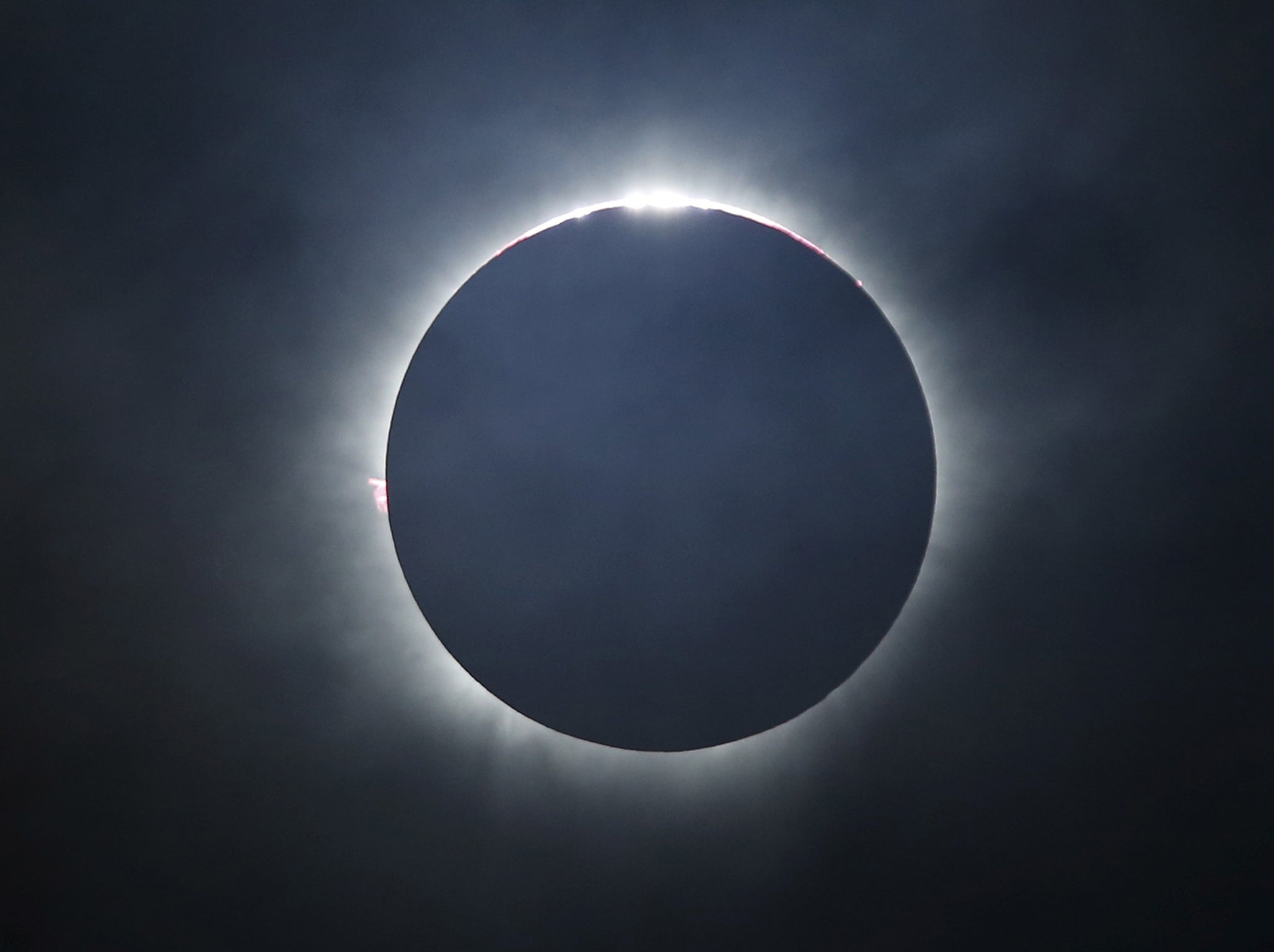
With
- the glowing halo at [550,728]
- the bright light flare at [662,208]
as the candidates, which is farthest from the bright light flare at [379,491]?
the bright light flare at [662,208]

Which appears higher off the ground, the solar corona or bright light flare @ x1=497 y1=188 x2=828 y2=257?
bright light flare @ x1=497 y1=188 x2=828 y2=257

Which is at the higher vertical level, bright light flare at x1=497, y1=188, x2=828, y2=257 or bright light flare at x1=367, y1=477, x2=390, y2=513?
bright light flare at x1=497, y1=188, x2=828, y2=257

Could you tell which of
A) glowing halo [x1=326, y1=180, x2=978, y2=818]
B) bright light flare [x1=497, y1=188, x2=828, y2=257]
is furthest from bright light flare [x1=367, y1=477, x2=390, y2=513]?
bright light flare [x1=497, y1=188, x2=828, y2=257]

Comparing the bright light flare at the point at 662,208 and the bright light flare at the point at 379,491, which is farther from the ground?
the bright light flare at the point at 662,208

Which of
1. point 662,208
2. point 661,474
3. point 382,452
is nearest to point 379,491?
point 382,452

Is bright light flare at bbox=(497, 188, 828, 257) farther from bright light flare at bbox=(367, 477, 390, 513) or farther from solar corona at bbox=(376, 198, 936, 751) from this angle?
bright light flare at bbox=(367, 477, 390, 513)

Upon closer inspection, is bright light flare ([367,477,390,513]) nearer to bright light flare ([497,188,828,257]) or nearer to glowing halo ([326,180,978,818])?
glowing halo ([326,180,978,818])

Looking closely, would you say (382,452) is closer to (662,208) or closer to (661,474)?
(661,474)

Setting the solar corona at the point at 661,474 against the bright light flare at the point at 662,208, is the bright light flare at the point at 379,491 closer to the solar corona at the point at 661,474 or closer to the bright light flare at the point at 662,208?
the solar corona at the point at 661,474
